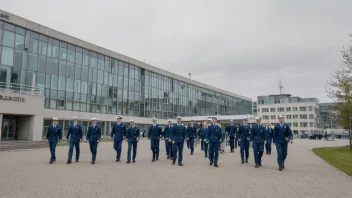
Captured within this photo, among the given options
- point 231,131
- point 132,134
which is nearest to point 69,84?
point 231,131

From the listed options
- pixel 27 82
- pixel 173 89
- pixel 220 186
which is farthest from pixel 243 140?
pixel 173 89

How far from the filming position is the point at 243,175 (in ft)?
29.7

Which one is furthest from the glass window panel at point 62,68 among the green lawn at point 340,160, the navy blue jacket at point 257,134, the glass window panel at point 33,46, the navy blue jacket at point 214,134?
the green lawn at point 340,160

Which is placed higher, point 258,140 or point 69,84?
point 69,84

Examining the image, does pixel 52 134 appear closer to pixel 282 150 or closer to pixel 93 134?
pixel 93 134

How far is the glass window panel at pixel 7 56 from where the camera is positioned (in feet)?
91.5

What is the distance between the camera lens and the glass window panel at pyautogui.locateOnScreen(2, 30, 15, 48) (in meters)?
28.2

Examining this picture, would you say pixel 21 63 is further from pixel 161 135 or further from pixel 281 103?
pixel 281 103

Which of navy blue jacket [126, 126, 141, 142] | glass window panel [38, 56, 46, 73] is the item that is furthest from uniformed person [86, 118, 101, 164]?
glass window panel [38, 56, 46, 73]

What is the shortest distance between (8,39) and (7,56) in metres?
1.91

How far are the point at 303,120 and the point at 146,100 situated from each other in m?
61.6

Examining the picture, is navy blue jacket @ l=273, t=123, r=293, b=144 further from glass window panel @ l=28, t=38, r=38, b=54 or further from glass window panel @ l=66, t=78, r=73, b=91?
glass window panel @ l=66, t=78, r=73, b=91

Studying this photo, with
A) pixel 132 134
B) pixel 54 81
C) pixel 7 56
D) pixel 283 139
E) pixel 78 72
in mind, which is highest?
pixel 7 56

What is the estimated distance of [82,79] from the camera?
36.9m
